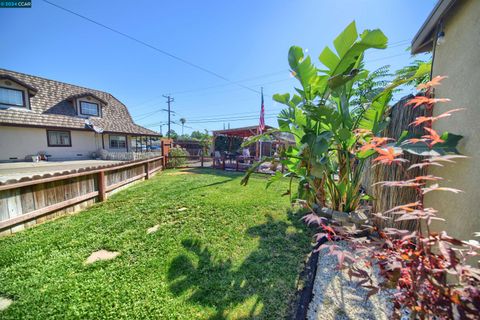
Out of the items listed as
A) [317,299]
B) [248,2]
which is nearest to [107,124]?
[248,2]


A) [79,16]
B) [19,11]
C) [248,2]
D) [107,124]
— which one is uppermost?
[248,2]

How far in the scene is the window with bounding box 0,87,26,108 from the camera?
40.2 feet

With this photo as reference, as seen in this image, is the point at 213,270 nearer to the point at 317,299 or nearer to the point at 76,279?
the point at 317,299

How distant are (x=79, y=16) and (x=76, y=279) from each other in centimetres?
953

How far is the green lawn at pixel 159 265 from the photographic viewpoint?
191cm

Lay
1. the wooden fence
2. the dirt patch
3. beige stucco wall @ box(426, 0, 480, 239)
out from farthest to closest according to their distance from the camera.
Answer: the wooden fence < the dirt patch < beige stucco wall @ box(426, 0, 480, 239)

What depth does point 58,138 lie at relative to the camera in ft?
49.9

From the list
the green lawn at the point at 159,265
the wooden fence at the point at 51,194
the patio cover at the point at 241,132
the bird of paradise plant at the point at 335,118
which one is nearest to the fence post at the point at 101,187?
the wooden fence at the point at 51,194

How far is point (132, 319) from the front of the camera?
5.85 ft

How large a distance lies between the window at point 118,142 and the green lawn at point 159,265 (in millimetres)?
17088

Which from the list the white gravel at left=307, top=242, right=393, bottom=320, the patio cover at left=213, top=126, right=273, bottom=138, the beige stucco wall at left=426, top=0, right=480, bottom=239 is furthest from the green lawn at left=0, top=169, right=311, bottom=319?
the patio cover at left=213, top=126, right=273, bottom=138

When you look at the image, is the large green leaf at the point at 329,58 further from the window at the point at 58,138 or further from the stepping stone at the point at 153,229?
the window at the point at 58,138

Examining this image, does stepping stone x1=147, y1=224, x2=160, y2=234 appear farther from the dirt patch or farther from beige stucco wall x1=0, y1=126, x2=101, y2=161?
beige stucco wall x1=0, y1=126, x2=101, y2=161

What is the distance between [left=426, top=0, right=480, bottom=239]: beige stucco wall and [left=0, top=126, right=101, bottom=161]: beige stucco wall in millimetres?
20537
